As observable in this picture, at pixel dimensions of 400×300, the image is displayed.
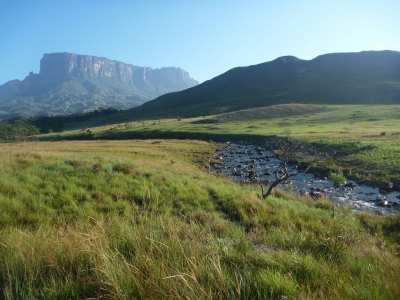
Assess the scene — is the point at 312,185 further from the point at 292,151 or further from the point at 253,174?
the point at 292,151

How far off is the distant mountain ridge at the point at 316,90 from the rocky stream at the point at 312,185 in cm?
9471

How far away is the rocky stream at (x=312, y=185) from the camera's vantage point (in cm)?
1770

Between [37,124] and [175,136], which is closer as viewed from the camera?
[175,136]

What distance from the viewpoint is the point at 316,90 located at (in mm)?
147750

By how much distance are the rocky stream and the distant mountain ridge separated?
94708 mm

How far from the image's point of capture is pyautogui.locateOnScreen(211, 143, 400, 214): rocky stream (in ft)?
58.1

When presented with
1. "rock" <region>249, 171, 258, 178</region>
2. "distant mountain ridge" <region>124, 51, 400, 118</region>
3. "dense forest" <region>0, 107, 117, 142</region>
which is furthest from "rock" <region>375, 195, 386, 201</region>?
"dense forest" <region>0, 107, 117, 142</region>

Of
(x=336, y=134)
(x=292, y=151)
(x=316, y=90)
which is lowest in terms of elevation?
(x=292, y=151)

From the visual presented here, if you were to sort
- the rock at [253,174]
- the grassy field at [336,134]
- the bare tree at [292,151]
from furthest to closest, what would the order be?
the bare tree at [292,151] → the grassy field at [336,134] → the rock at [253,174]

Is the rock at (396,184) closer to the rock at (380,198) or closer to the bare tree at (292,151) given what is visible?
the rock at (380,198)

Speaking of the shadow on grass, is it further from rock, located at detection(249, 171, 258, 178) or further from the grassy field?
rock, located at detection(249, 171, 258, 178)

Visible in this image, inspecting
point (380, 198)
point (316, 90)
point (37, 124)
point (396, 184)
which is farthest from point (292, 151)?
point (37, 124)

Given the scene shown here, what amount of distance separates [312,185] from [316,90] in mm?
142056

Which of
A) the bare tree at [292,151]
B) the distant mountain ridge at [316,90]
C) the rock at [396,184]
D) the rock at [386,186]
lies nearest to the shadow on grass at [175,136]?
the bare tree at [292,151]
